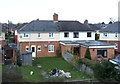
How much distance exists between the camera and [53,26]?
33.5 meters

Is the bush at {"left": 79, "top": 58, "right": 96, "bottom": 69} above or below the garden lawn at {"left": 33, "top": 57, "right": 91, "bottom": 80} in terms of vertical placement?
above

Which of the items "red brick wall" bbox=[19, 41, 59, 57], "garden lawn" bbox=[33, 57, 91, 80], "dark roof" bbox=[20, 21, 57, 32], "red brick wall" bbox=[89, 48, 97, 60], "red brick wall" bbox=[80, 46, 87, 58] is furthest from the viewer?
"dark roof" bbox=[20, 21, 57, 32]

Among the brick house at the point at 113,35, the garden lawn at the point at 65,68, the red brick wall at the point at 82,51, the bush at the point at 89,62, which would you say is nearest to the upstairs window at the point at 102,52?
the red brick wall at the point at 82,51

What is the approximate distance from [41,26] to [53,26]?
246 centimetres

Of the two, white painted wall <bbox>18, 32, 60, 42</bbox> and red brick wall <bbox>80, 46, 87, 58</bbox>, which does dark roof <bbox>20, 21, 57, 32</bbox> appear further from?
red brick wall <bbox>80, 46, 87, 58</bbox>

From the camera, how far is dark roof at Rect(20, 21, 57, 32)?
103ft

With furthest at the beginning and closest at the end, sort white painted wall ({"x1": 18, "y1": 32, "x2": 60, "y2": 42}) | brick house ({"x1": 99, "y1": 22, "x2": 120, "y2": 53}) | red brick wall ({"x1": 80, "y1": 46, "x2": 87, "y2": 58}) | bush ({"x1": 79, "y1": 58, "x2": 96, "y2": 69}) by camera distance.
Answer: brick house ({"x1": 99, "y1": 22, "x2": 120, "y2": 53}) < white painted wall ({"x1": 18, "y1": 32, "x2": 60, "y2": 42}) < red brick wall ({"x1": 80, "y1": 46, "x2": 87, "y2": 58}) < bush ({"x1": 79, "y1": 58, "x2": 96, "y2": 69})

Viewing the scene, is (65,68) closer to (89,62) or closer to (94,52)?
(89,62)

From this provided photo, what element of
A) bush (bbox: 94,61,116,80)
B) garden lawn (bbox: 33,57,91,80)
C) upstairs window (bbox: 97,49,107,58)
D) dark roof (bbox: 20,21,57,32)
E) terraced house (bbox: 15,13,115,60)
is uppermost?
dark roof (bbox: 20,21,57,32)

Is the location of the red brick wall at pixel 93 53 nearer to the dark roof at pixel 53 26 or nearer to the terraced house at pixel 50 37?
the terraced house at pixel 50 37

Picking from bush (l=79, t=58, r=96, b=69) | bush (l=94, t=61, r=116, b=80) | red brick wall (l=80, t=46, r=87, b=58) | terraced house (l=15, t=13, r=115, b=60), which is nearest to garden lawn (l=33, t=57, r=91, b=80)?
bush (l=79, t=58, r=96, b=69)

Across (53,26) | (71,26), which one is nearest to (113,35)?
(71,26)

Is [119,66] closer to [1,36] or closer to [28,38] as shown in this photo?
[28,38]

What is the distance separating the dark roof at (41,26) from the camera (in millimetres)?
31330
